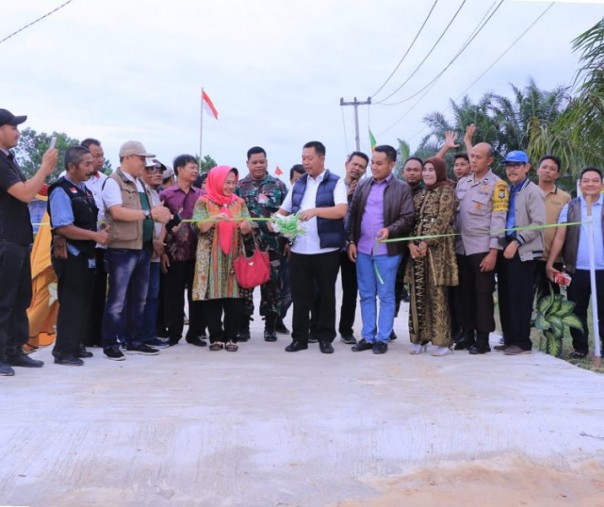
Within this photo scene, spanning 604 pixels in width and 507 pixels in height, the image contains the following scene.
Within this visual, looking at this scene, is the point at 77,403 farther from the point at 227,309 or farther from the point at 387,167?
the point at 387,167

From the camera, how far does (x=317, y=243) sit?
6621 millimetres

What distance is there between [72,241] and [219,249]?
1480 mm

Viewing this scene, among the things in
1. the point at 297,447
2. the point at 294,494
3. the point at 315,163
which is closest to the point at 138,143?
the point at 315,163

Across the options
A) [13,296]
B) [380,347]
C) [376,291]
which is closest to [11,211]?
[13,296]

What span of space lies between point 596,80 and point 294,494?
769cm

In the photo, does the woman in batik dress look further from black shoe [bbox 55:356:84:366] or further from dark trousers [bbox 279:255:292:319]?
black shoe [bbox 55:356:84:366]

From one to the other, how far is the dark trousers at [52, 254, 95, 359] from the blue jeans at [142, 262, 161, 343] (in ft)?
3.37

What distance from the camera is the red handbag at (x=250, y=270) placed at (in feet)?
21.4

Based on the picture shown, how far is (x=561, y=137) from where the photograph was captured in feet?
32.8

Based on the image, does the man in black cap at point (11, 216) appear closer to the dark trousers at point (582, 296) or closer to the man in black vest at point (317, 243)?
the man in black vest at point (317, 243)

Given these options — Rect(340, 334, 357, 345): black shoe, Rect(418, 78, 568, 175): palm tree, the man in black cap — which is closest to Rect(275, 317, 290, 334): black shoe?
Rect(340, 334, 357, 345): black shoe

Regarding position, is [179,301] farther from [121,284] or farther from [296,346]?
[296,346]

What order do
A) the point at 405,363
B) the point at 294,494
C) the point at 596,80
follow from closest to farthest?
the point at 294,494 → the point at 405,363 → the point at 596,80

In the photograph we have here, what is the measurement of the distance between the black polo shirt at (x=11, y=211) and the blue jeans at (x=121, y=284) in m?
0.89
